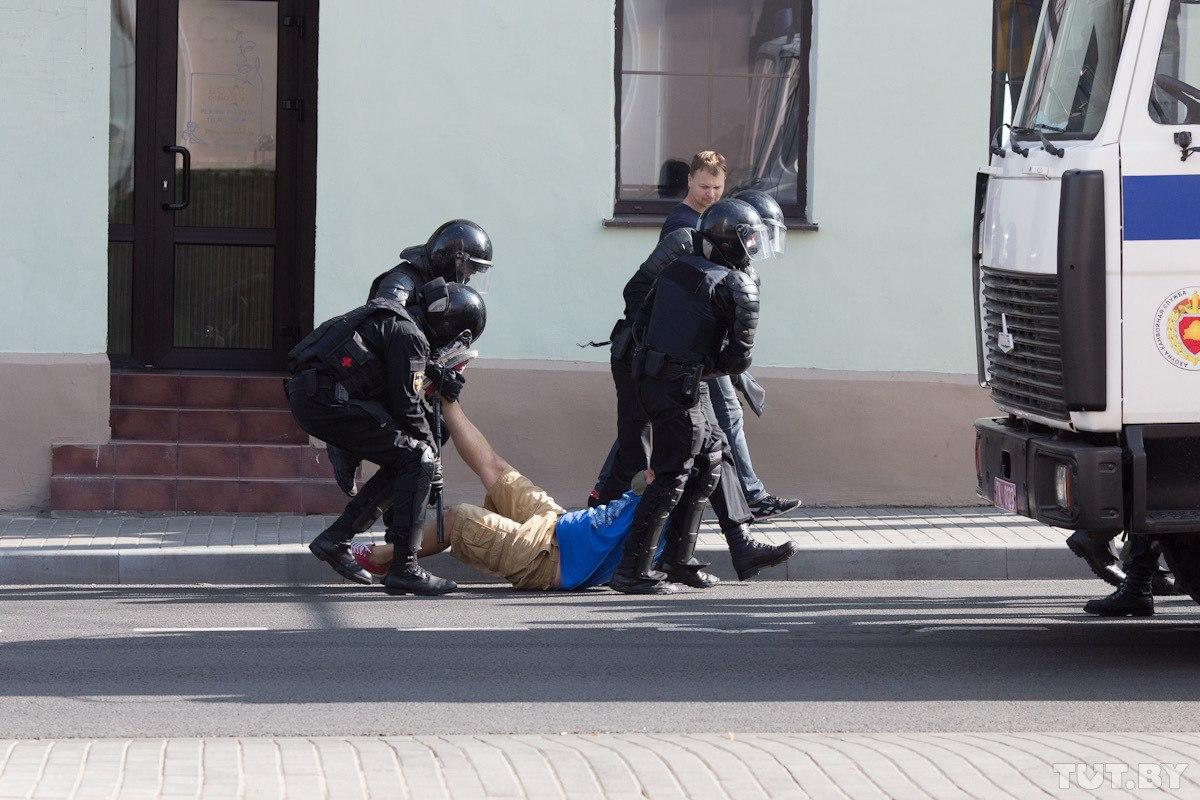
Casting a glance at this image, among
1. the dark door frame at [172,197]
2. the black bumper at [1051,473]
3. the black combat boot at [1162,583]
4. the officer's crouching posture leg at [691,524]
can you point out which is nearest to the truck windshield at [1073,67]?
the black bumper at [1051,473]

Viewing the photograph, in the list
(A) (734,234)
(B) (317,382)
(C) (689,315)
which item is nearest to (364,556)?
(B) (317,382)

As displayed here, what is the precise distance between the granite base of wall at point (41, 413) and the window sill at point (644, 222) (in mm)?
3235

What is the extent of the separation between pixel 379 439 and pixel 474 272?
1016 mm

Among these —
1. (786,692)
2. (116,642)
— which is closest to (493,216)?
(116,642)

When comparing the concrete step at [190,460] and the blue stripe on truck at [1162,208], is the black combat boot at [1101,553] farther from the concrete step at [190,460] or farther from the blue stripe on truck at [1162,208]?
the concrete step at [190,460]

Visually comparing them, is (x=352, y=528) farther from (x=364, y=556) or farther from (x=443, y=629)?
(x=443, y=629)

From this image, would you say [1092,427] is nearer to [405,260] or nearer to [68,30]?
[405,260]

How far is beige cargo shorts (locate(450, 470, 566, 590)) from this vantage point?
923 cm

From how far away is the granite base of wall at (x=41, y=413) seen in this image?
36.9 ft

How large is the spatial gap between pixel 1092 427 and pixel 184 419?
6.35 m

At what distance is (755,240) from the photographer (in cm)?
880

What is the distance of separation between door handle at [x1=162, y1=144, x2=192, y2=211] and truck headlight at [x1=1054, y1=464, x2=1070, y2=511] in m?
7.00

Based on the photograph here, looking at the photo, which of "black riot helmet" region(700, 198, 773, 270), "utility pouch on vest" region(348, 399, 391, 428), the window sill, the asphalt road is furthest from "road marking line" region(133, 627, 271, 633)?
the window sill

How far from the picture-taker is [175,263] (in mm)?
12398
